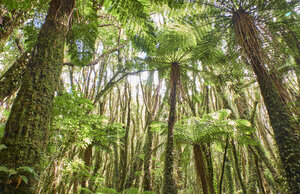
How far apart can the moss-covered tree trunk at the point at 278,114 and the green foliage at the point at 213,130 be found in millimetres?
1117

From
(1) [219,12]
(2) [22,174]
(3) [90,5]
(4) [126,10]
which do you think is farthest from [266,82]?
(3) [90,5]

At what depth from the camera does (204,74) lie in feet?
12.8

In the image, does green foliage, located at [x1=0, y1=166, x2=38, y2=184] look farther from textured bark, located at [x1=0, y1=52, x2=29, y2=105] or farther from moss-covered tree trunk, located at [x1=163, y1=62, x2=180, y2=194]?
moss-covered tree trunk, located at [x1=163, y1=62, x2=180, y2=194]

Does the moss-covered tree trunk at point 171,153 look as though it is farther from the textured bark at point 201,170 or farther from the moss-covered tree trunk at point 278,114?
the moss-covered tree trunk at point 278,114

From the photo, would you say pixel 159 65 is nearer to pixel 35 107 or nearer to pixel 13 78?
pixel 13 78

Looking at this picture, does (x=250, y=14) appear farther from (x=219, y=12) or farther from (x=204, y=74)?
(x=204, y=74)

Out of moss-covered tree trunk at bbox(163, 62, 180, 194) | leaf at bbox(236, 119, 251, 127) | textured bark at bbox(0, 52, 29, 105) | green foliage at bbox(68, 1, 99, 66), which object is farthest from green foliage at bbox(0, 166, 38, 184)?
leaf at bbox(236, 119, 251, 127)

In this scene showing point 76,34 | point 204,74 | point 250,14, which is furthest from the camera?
point 204,74

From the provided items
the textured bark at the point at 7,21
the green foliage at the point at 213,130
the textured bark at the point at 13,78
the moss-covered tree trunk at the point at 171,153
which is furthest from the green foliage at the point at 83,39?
the green foliage at the point at 213,130

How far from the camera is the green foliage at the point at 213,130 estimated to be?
3359 mm

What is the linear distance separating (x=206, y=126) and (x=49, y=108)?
3.13 m

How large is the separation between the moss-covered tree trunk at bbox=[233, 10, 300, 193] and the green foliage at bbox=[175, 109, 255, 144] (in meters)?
1.12

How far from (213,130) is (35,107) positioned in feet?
11.0

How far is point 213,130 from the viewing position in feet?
11.7
